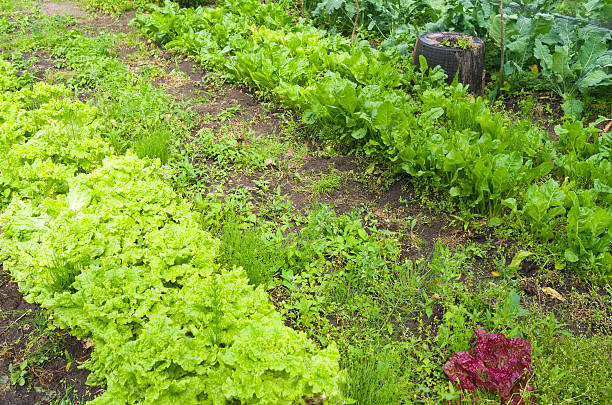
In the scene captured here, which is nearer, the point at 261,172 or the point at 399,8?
the point at 261,172

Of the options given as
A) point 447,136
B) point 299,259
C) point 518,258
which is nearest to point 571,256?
point 518,258

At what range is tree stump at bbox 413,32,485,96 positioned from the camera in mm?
5688

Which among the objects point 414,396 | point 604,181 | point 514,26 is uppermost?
point 514,26

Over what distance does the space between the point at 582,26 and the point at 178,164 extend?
5.04 meters

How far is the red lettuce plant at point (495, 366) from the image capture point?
2.65 metres

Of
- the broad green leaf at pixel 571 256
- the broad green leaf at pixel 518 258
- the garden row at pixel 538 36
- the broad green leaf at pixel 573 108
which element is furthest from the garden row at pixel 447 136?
the garden row at pixel 538 36

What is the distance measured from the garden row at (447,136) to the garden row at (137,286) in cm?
188

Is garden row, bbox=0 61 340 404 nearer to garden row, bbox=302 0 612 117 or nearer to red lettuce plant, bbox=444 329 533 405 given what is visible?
red lettuce plant, bbox=444 329 533 405

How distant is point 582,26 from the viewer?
5.88 metres

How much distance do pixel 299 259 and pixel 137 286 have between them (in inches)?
47.4

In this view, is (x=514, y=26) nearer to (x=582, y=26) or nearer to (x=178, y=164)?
(x=582, y=26)

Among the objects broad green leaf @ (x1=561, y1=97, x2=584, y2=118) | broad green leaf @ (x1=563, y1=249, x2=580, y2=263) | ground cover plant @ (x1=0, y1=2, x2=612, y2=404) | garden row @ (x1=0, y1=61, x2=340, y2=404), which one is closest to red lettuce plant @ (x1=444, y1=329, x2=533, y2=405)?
ground cover plant @ (x1=0, y1=2, x2=612, y2=404)

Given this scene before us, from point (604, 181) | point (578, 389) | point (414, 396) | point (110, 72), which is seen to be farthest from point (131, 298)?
point (110, 72)

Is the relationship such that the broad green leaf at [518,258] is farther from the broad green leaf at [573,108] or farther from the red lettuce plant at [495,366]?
the broad green leaf at [573,108]
